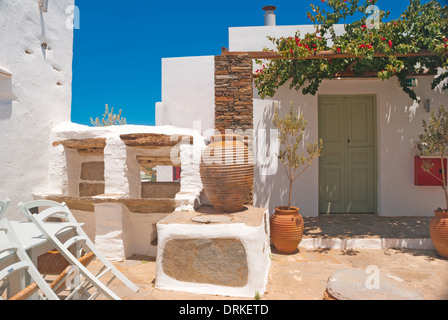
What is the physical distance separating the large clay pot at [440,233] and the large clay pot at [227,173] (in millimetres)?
2614

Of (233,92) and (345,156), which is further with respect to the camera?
(345,156)

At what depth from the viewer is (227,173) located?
3744 millimetres

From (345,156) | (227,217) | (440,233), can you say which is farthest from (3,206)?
(345,156)

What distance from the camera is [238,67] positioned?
15.2 feet

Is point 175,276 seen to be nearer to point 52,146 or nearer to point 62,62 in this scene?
point 52,146

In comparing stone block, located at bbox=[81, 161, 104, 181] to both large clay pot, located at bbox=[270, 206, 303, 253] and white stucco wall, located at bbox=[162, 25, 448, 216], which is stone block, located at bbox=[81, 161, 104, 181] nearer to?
white stucco wall, located at bbox=[162, 25, 448, 216]

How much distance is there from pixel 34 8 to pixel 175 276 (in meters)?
4.74

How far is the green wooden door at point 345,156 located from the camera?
19.9 ft

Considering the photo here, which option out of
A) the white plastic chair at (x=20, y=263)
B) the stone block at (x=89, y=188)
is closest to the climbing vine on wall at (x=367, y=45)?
the stone block at (x=89, y=188)

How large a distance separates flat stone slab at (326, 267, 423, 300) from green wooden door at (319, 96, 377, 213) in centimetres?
393

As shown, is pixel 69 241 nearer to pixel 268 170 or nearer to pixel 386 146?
pixel 268 170

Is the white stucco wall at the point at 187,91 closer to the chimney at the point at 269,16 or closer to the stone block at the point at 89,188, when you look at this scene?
the chimney at the point at 269,16

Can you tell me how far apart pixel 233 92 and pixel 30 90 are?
10.5ft

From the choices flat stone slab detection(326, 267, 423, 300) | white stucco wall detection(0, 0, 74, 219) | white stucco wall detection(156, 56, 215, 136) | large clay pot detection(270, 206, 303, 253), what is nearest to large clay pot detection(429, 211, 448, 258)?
large clay pot detection(270, 206, 303, 253)
